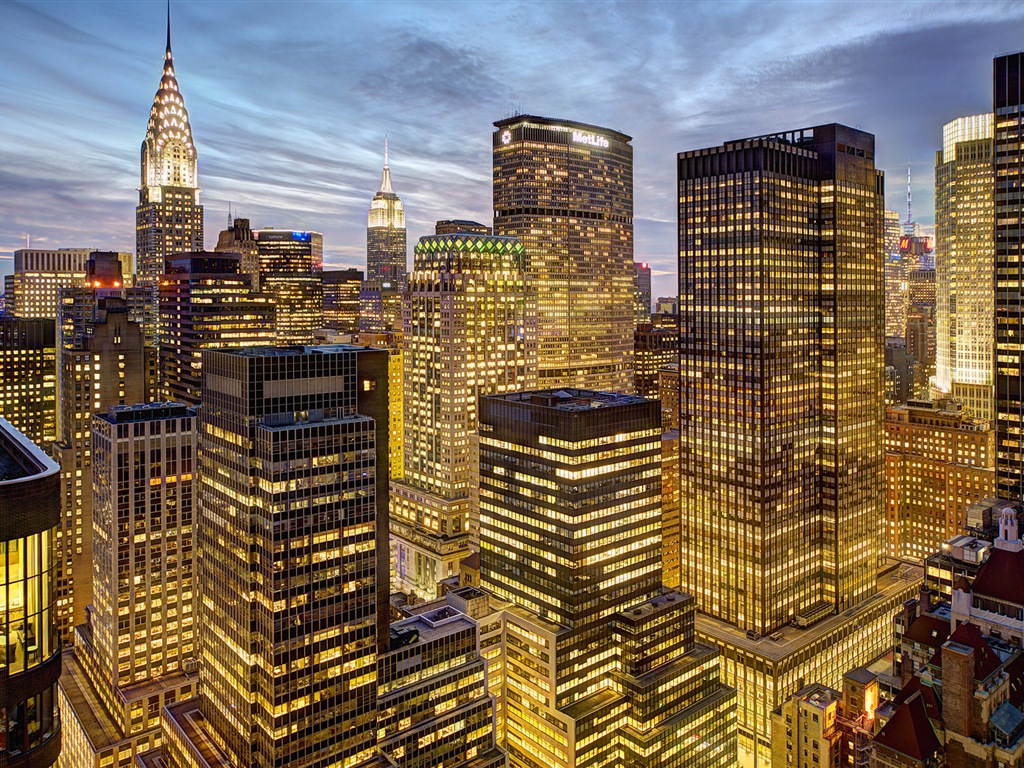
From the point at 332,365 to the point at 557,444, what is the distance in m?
59.1

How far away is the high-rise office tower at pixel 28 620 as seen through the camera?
127 ft

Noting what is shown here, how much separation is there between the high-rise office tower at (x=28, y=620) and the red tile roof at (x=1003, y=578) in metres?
153

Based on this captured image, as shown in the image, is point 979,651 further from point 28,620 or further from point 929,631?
point 28,620

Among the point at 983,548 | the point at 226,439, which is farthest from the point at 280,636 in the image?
the point at 983,548

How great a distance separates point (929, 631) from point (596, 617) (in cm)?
7221

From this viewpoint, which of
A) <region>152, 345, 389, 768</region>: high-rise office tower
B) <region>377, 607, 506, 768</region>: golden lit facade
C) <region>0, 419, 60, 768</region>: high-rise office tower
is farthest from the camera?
<region>377, 607, 506, 768</region>: golden lit facade

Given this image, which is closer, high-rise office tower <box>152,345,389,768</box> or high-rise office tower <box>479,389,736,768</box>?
high-rise office tower <box>152,345,389,768</box>

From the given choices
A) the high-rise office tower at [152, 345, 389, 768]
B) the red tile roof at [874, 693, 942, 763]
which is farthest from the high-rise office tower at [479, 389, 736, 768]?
the red tile roof at [874, 693, 942, 763]

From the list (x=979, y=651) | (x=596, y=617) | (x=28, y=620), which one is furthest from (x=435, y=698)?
(x=28, y=620)

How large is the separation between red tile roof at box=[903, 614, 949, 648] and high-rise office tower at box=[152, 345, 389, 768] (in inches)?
3905

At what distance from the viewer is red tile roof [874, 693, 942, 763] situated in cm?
11206

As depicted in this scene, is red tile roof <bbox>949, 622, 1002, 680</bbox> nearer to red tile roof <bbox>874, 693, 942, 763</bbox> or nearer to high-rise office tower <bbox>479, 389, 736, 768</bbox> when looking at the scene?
red tile roof <bbox>874, 693, 942, 763</bbox>

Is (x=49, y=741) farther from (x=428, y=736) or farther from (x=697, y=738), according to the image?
(x=697, y=738)

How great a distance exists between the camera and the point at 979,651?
114938mm
